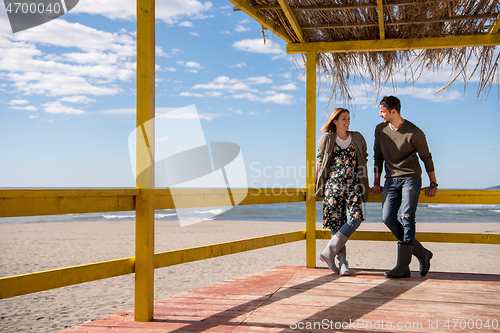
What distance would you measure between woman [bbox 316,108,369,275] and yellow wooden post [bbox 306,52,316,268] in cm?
29

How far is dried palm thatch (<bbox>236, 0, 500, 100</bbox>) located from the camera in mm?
3252

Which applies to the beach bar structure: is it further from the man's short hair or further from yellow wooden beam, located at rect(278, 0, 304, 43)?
the man's short hair

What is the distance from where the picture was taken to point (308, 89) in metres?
3.76

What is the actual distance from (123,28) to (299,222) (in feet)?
142

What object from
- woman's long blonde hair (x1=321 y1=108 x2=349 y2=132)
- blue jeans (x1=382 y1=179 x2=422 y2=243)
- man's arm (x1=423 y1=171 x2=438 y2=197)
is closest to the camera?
blue jeans (x1=382 y1=179 x2=422 y2=243)

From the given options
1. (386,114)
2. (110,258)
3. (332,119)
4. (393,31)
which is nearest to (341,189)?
(332,119)

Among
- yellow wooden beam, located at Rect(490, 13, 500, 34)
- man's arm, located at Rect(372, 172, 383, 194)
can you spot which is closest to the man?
man's arm, located at Rect(372, 172, 383, 194)

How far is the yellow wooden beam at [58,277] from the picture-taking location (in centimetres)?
153

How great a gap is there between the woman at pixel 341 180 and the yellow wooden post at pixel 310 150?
0.29 m

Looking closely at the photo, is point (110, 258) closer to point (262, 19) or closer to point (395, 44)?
point (262, 19)

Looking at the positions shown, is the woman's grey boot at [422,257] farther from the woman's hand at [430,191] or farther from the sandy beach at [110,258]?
the sandy beach at [110,258]

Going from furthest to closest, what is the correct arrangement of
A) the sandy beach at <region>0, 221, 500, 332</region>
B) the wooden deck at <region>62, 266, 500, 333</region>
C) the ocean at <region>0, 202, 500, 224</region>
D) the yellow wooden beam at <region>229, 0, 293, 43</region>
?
the ocean at <region>0, 202, 500, 224</region>
the sandy beach at <region>0, 221, 500, 332</region>
the yellow wooden beam at <region>229, 0, 293, 43</region>
the wooden deck at <region>62, 266, 500, 333</region>

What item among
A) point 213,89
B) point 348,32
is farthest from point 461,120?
point 348,32

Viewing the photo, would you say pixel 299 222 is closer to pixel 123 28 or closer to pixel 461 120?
pixel 461 120
